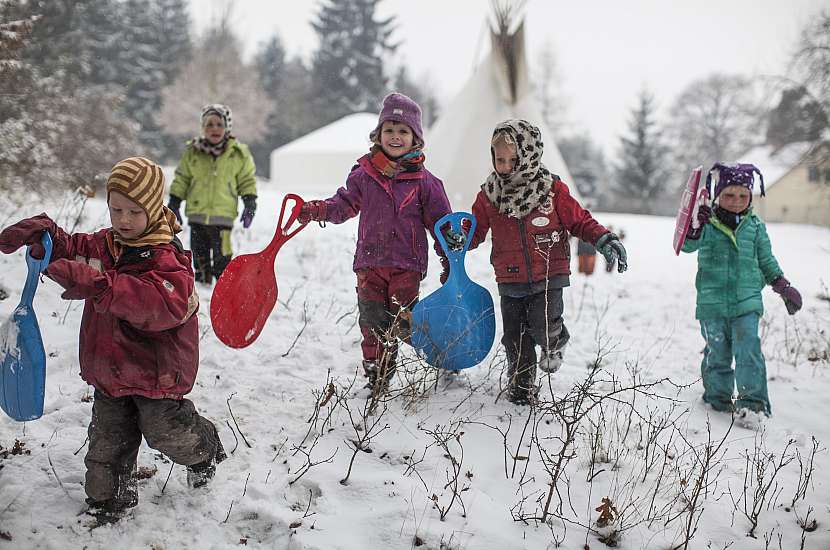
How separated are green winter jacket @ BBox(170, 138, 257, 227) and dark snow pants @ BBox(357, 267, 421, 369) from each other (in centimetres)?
233

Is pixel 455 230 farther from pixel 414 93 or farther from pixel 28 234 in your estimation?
pixel 414 93

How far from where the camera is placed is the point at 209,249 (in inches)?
204

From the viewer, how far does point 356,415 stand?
2895 millimetres

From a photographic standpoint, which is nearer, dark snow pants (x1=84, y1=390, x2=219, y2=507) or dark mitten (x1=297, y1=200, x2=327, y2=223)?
dark snow pants (x1=84, y1=390, x2=219, y2=507)

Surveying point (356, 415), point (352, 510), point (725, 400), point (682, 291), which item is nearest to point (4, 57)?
point (356, 415)

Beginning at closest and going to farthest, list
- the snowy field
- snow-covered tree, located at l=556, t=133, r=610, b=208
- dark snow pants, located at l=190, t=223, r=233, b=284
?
1. the snowy field
2. dark snow pants, located at l=190, t=223, r=233, b=284
3. snow-covered tree, located at l=556, t=133, r=610, b=208

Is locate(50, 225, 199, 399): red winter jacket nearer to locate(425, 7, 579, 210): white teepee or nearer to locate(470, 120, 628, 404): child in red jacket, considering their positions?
locate(470, 120, 628, 404): child in red jacket

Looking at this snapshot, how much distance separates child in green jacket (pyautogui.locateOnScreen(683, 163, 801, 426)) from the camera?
11.3 feet

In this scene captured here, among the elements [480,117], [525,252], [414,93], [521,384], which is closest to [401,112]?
[525,252]

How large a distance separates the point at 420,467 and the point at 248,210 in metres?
3.13

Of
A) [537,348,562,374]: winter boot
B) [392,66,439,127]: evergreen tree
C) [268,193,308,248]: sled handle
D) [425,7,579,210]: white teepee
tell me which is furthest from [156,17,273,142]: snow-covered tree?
[537,348,562,374]: winter boot

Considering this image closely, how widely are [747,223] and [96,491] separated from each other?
3.75 m

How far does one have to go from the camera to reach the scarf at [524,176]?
3.04 metres

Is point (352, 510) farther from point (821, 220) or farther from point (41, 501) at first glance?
point (821, 220)
